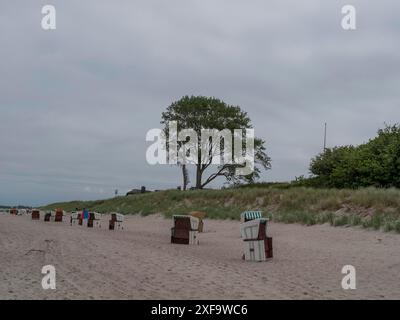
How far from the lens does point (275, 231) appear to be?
2130 centimetres

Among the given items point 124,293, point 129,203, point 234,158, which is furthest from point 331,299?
point 234,158

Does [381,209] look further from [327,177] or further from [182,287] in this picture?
[327,177]

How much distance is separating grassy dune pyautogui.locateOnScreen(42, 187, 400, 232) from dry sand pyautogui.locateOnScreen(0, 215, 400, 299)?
3.28m

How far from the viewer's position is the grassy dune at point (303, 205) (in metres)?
19.6

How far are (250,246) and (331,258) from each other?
2.13m

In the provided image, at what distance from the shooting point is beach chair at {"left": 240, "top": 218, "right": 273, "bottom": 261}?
12.6 meters

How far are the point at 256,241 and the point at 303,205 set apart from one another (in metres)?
14.1

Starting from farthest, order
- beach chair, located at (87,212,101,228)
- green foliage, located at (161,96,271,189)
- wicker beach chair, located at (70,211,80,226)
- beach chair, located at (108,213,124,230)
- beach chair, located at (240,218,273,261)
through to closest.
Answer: green foliage, located at (161,96,271,189), wicker beach chair, located at (70,211,80,226), beach chair, located at (87,212,101,228), beach chair, located at (108,213,124,230), beach chair, located at (240,218,273,261)

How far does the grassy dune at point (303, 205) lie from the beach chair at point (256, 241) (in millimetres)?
5980

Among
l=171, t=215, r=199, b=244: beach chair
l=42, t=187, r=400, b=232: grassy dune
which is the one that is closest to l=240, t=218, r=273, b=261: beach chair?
l=171, t=215, r=199, b=244: beach chair

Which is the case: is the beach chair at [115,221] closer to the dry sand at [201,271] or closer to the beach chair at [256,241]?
the dry sand at [201,271]

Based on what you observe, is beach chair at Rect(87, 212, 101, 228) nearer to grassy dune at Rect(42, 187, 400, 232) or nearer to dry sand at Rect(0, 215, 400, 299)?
grassy dune at Rect(42, 187, 400, 232)

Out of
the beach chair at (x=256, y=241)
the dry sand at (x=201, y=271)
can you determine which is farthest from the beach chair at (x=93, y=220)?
the beach chair at (x=256, y=241)

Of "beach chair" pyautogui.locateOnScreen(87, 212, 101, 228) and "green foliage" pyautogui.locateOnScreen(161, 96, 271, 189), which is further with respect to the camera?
"green foliage" pyautogui.locateOnScreen(161, 96, 271, 189)
